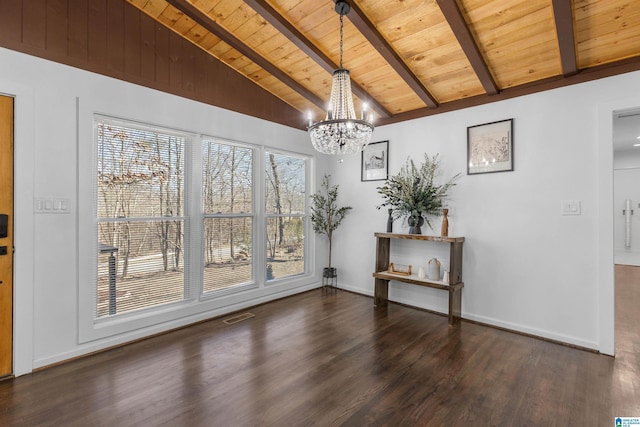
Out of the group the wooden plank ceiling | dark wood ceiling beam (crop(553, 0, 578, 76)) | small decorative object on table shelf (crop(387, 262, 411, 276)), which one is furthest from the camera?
small decorative object on table shelf (crop(387, 262, 411, 276))

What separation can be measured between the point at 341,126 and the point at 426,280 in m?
2.31

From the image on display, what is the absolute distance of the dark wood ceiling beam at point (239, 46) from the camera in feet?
9.52

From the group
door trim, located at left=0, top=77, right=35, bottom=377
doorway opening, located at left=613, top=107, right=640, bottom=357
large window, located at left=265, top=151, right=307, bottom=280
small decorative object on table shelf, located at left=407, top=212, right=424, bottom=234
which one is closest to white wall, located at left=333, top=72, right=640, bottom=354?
small decorative object on table shelf, located at left=407, top=212, right=424, bottom=234

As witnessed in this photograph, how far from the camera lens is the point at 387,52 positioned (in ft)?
9.63

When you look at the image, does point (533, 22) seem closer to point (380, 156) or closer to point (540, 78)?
point (540, 78)

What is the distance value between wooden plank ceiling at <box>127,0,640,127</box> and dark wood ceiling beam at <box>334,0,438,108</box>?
0.01m

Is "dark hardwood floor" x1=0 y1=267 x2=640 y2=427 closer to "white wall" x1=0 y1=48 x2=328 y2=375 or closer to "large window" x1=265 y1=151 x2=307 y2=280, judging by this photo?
"white wall" x1=0 y1=48 x2=328 y2=375

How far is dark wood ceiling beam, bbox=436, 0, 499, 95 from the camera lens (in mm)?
2316

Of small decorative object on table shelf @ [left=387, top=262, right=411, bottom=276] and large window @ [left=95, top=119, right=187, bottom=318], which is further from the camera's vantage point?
small decorative object on table shelf @ [left=387, top=262, right=411, bottom=276]

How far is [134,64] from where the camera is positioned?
299 cm

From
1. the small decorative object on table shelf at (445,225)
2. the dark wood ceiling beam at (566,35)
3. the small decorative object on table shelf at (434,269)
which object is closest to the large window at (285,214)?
the small decorative object on table shelf at (434,269)

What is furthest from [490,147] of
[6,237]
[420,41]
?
[6,237]

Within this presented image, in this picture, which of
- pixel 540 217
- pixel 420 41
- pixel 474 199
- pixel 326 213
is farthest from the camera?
pixel 326 213

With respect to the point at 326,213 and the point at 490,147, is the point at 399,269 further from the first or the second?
the point at 490,147
